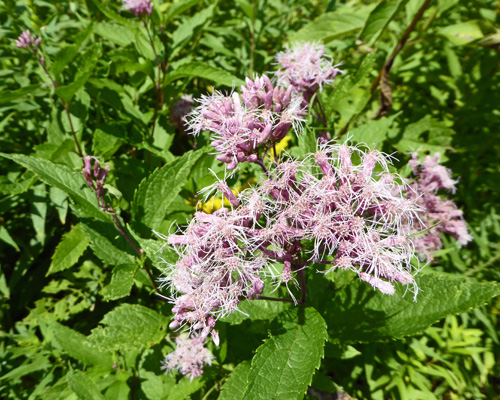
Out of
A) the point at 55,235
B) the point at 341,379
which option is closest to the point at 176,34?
the point at 55,235

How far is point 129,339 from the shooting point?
4.98ft

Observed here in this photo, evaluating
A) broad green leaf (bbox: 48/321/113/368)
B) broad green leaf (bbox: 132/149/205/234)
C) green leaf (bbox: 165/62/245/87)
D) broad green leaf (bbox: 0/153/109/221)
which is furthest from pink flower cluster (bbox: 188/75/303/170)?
broad green leaf (bbox: 48/321/113/368)

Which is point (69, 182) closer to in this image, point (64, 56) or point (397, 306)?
point (64, 56)

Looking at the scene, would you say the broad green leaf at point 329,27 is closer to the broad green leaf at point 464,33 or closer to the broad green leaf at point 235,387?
the broad green leaf at point 464,33

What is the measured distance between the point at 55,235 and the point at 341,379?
224cm

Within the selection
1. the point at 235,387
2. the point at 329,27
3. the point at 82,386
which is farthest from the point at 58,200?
the point at 329,27

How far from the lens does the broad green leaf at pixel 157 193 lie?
63.2 inches

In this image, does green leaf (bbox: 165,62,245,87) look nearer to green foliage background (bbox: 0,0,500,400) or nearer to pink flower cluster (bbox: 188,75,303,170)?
green foliage background (bbox: 0,0,500,400)

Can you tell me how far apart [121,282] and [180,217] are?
1.77ft

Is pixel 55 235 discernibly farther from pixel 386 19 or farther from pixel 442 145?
pixel 442 145

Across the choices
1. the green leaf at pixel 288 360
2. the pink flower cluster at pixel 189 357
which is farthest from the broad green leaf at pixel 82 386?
the green leaf at pixel 288 360

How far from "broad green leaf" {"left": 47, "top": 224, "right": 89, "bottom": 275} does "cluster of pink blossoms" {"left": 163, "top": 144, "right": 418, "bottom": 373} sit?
3.11 ft

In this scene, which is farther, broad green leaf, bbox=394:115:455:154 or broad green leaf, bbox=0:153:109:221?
broad green leaf, bbox=394:115:455:154

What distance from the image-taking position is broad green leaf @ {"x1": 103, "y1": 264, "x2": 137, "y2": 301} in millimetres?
1409
